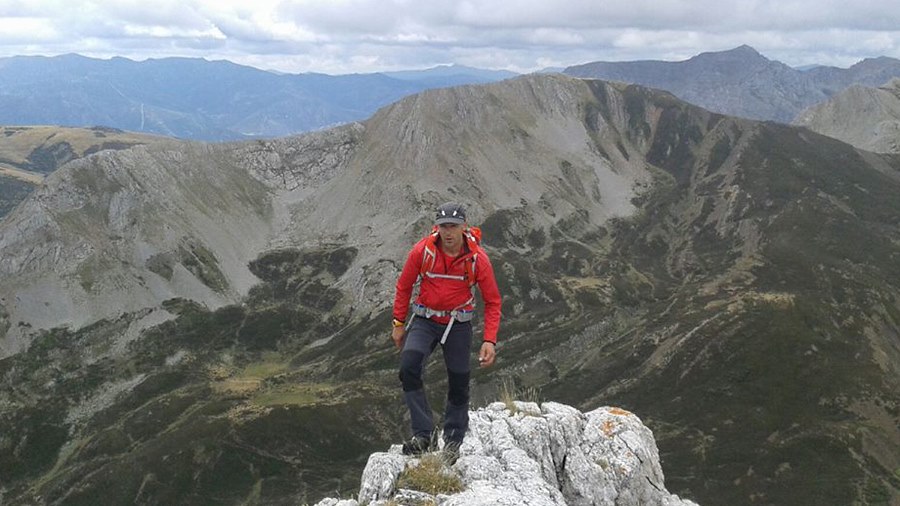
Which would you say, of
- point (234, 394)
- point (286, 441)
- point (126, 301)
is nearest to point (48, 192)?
point (126, 301)

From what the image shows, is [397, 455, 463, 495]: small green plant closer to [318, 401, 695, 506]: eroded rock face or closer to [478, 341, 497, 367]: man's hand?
[318, 401, 695, 506]: eroded rock face

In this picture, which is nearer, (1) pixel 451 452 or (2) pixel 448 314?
(2) pixel 448 314

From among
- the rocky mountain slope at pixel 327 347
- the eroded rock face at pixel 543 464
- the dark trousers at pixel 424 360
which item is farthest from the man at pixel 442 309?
the rocky mountain slope at pixel 327 347

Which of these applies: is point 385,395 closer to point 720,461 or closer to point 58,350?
point 720,461

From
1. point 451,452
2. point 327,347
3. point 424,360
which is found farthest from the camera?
point 327,347

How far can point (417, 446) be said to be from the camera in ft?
47.6

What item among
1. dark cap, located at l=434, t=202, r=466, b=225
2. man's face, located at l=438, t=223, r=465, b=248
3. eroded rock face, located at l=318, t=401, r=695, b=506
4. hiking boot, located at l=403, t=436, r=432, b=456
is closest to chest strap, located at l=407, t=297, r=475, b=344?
man's face, located at l=438, t=223, r=465, b=248

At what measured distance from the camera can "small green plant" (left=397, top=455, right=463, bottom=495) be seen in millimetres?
12914

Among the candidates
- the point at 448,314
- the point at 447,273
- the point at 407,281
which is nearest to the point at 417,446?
the point at 448,314

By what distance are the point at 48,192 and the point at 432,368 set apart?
122060 millimetres

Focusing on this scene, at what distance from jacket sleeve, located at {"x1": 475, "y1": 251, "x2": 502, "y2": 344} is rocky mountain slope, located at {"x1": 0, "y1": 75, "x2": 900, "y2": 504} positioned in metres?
93.6

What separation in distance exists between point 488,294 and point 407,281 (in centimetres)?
199

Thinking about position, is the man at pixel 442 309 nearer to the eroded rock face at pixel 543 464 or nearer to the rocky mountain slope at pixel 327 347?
the eroded rock face at pixel 543 464

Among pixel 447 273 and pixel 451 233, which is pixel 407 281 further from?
pixel 451 233
